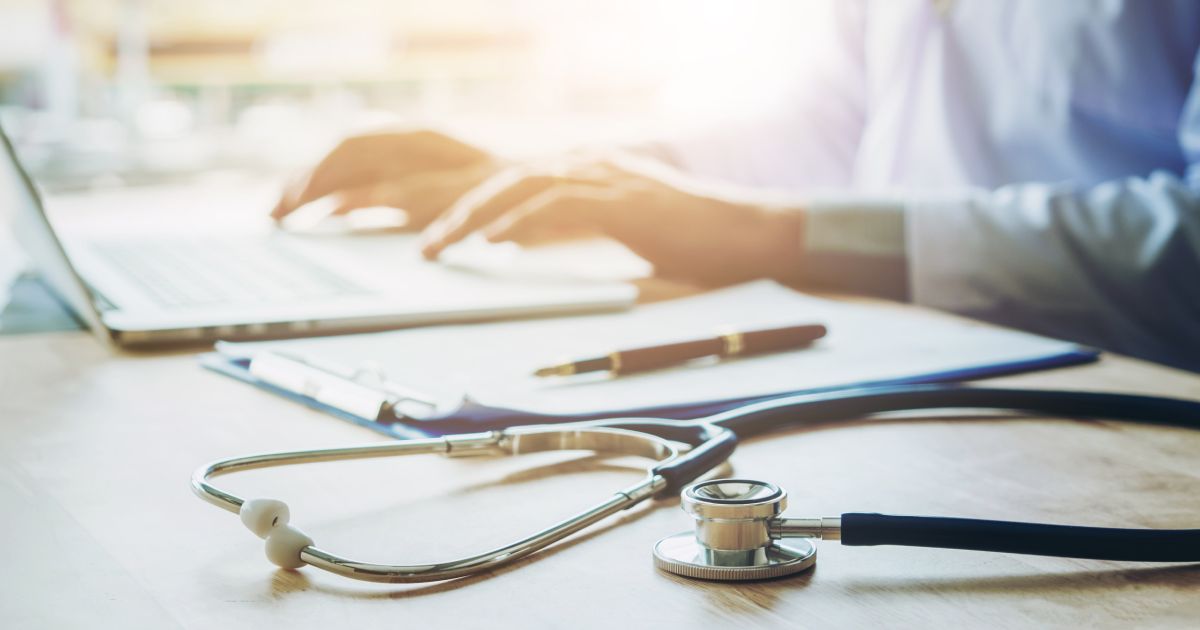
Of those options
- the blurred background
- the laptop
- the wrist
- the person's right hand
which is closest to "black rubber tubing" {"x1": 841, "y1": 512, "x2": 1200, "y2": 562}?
the laptop

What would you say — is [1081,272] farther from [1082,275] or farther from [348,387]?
[348,387]

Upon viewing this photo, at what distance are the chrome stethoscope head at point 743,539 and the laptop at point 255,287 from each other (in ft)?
1.40

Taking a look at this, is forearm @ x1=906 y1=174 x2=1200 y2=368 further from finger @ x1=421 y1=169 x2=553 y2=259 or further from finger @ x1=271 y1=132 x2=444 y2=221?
finger @ x1=271 y1=132 x2=444 y2=221

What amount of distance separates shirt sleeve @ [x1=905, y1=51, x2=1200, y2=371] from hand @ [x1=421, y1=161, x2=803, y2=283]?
118mm

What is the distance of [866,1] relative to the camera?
141 centimetres

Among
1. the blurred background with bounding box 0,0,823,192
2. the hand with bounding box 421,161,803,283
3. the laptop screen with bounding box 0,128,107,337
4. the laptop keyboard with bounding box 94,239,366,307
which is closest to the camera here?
the laptop screen with bounding box 0,128,107,337

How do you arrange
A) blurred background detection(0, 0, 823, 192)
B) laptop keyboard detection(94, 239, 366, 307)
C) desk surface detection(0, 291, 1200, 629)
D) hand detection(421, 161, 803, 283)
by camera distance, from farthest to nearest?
blurred background detection(0, 0, 823, 192) < hand detection(421, 161, 803, 283) < laptop keyboard detection(94, 239, 366, 307) < desk surface detection(0, 291, 1200, 629)

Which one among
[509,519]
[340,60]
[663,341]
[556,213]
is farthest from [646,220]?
[340,60]

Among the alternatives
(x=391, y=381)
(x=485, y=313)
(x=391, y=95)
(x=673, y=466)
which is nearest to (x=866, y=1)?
(x=485, y=313)

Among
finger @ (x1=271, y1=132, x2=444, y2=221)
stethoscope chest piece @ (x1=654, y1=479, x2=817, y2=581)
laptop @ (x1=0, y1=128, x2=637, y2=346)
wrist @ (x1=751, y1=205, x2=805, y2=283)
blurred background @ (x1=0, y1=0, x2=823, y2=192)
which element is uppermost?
blurred background @ (x1=0, y1=0, x2=823, y2=192)

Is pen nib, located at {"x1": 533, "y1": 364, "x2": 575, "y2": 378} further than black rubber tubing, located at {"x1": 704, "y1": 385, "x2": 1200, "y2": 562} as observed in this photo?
Yes

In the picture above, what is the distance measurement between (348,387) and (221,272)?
40 cm

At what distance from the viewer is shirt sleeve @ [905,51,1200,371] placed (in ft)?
2.78

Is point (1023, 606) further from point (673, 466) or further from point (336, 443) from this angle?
point (336, 443)
